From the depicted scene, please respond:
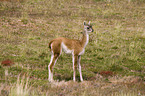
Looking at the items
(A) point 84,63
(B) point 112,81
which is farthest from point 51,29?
(B) point 112,81

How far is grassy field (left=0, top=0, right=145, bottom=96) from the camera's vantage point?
763 centimetres

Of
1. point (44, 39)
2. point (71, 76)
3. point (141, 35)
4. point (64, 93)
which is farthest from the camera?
point (141, 35)

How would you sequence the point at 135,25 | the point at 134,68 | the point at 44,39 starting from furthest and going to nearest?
the point at 135,25, the point at 44,39, the point at 134,68

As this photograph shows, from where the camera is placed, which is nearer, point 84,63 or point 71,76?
point 71,76

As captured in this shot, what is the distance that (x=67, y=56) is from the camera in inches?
516

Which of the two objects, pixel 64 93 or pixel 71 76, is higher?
pixel 64 93

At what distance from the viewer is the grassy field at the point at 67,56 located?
7629mm

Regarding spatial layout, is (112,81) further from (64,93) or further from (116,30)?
(116,30)

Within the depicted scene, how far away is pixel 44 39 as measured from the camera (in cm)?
A: 1644

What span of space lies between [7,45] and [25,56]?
2.25 m

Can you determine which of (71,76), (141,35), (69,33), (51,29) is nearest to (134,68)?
(71,76)

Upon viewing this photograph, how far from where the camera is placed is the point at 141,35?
58.3 ft

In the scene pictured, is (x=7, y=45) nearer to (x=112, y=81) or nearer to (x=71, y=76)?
(x=71, y=76)

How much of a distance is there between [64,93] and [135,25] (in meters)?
16.4
